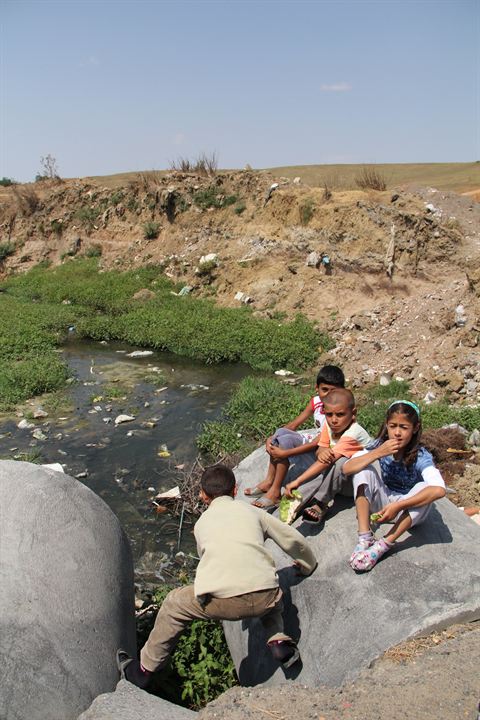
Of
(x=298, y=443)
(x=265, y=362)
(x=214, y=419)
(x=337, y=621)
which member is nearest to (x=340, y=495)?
(x=298, y=443)

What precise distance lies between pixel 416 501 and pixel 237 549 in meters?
1.07

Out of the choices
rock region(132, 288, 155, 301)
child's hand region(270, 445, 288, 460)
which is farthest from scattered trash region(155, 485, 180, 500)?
rock region(132, 288, 155, 301)

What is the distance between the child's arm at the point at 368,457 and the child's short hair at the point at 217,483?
0.72 m

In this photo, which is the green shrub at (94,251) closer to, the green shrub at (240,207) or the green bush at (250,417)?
the green shrub at (240,207)

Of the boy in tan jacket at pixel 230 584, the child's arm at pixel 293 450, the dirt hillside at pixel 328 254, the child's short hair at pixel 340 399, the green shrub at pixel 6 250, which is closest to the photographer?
the boy in tan jacket at pixel 230 584

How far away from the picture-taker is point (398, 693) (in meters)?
2.82

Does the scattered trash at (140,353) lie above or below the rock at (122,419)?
below

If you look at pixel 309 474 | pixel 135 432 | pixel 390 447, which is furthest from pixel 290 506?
pixel 135 432

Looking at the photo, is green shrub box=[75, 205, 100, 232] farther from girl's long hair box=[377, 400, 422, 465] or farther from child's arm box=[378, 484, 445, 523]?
child's arm box=[378, 484, 445, 523]

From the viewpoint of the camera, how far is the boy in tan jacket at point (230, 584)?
3.20 meters

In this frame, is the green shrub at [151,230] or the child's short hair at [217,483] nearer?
the child's short hair at [217,483]

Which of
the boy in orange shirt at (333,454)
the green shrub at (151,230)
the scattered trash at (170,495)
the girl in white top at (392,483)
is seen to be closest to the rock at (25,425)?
the scattered trash at (170,495)

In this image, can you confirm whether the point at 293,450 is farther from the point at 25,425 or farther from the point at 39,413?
the point at 39,413

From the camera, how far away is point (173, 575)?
5.30 metres
